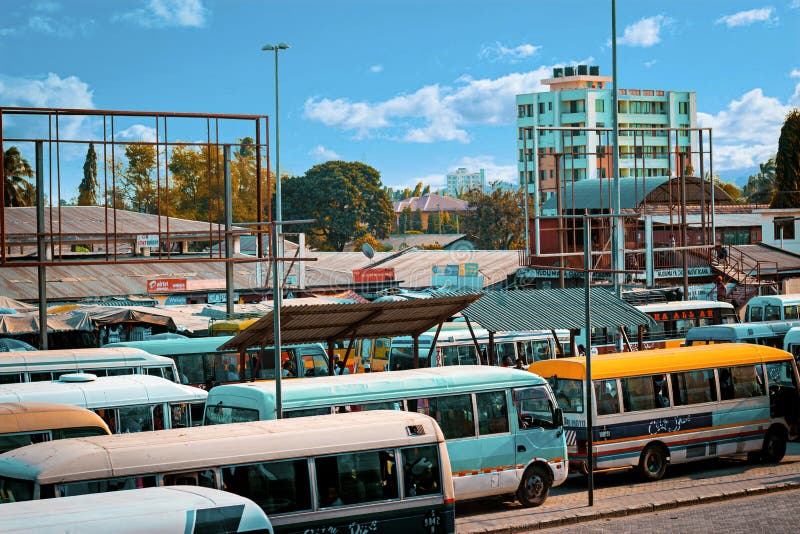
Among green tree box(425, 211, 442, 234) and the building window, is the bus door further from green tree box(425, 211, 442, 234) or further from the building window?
green tree box(425, 211, 442, 234)

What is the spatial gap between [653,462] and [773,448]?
10.3ft

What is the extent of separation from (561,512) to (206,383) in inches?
489

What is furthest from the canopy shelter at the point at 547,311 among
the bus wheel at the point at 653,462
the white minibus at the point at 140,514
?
the white minibus at the point at 140,514

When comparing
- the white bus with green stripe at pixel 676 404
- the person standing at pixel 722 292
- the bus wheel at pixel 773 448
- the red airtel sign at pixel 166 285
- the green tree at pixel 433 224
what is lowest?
the bus wheel at pixel 773 448

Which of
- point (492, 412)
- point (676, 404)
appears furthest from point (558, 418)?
point (676, 404)

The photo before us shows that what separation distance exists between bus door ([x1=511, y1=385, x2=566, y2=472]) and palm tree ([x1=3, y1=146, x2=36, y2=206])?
53.1 m

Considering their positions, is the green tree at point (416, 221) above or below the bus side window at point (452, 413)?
above

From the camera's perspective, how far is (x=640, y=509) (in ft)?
54.9

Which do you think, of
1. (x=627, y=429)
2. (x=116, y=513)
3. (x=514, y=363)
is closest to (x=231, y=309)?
(x=514, y=363)

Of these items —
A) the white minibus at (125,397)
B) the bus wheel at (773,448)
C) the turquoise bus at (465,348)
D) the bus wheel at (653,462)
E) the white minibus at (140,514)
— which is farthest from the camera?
the turquoise bus at (465,348)

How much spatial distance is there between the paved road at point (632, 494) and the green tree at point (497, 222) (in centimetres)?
7687

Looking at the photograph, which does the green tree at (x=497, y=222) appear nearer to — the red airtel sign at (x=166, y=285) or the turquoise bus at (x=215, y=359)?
the red airtel sign at (x=166, y=285)

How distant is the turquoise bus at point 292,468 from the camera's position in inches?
403

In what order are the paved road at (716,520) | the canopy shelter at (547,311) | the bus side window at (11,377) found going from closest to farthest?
the paved road at (716,520), the bus side window at (11,377), the canopy shelter at (547,311)
